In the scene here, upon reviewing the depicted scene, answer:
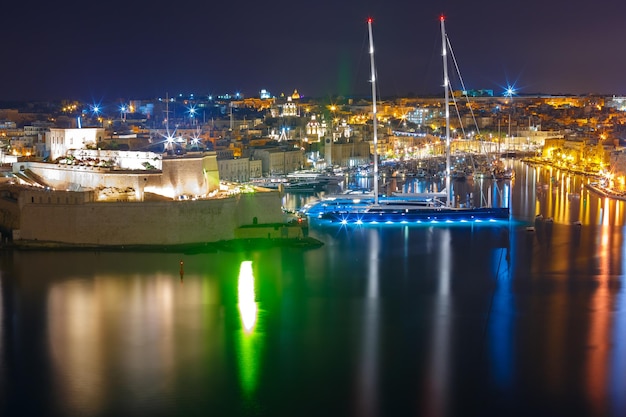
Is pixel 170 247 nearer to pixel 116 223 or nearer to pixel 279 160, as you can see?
pixel 116 223

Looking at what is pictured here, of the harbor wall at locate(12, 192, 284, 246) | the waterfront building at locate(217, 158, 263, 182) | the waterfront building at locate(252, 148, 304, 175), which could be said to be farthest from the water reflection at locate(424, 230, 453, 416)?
the waterfront building at locate(252, 148, 304, 175)

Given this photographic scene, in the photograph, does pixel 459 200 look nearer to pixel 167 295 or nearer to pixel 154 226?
pixel 154 226

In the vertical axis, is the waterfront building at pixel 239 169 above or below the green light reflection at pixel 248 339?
above

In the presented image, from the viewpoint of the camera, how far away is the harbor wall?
9.62 metres

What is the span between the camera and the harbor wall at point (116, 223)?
9625 millimetres

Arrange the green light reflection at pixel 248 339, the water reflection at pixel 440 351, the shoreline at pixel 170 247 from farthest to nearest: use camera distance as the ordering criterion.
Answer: the shoreline at pixel 170 247
the green light reflection at pixel 248 339
the water reflection at pixel 440 351

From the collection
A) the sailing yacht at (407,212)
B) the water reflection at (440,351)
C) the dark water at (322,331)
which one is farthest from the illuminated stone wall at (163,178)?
the water reflection at (440,351)

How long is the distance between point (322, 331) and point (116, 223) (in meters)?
3.66

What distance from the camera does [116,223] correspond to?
966cm

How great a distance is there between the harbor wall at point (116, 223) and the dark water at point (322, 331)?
1.19 feet

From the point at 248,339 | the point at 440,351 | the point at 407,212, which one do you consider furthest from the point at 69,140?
the point at 440,351

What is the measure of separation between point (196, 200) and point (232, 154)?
21.5ft

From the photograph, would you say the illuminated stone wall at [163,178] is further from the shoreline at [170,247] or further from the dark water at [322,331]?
the dark water at [322,331]

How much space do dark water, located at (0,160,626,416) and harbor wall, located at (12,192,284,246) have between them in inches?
14.3
